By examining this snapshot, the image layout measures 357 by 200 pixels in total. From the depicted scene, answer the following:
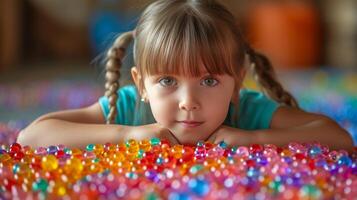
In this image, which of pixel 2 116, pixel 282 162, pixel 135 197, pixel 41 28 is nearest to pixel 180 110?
pixel 282 162

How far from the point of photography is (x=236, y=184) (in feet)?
2.74

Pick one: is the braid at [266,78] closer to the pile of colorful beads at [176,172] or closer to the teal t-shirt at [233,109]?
the teal t-shirt at [233,109]

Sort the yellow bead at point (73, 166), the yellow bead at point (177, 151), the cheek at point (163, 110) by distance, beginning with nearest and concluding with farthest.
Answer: the yellow bead at point (73, 166)
the yellow bead at point (177, 151)
the cheek at point (163, 110)

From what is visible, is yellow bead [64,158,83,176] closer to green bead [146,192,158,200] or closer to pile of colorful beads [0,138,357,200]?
pile of colorful beads [0,138,357,200]

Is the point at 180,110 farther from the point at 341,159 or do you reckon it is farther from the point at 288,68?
the point at 288,68

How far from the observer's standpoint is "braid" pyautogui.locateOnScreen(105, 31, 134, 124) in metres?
1.36

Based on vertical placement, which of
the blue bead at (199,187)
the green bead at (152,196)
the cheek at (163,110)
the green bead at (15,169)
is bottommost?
the blue bead at (199,187)

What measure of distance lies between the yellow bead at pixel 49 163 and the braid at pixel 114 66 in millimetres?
391

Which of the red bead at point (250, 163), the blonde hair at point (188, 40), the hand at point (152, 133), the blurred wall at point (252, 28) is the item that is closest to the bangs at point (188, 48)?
the blonde hair at point (188, 40)

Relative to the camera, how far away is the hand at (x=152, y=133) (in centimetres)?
115

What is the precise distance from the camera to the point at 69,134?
4.04ft

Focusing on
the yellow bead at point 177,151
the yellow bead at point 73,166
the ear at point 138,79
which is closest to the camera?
the yellow bead at point 73,166

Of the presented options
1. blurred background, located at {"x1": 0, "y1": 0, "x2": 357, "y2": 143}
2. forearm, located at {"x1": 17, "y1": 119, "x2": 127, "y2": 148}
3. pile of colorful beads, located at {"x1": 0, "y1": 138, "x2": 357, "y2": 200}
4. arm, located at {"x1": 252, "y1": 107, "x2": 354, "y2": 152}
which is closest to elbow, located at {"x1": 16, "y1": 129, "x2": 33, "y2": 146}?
forearm, located at {"x1": 17, "y1": 119, "x2": 127, "y2": 148}

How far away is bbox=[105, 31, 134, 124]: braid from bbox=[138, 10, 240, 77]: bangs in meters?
0.19
